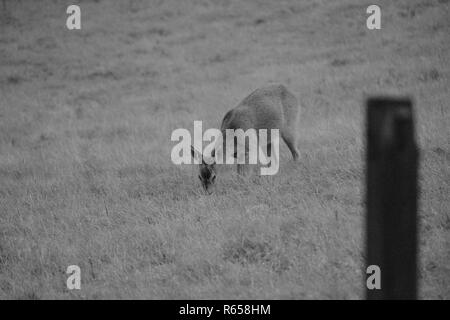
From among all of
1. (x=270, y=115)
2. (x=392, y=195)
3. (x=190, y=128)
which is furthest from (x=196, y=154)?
(x=392, y=195)

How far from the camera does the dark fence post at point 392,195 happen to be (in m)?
2.02

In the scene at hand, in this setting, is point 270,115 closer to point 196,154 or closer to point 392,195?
point 196,154

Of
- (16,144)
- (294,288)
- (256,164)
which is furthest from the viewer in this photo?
(16,144)

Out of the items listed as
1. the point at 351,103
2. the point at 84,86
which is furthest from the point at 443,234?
the point at 84,86

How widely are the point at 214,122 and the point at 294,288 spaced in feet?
26.5

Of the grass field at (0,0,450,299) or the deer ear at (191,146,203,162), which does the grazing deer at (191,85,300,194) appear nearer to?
the grass field at (0,0,450,299)

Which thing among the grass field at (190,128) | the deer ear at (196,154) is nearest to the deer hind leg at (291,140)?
the grass field at (190,128)

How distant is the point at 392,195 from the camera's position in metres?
2.11

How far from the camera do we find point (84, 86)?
1698cm

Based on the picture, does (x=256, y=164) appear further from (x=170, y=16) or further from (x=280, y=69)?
(x=170, y=16)

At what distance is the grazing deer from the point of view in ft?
28.7

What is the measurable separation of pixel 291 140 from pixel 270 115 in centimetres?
62

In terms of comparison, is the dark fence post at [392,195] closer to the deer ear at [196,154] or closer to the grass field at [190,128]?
the grass field at [190,128]

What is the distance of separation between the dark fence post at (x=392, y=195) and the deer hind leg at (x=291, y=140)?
6.41 metres
